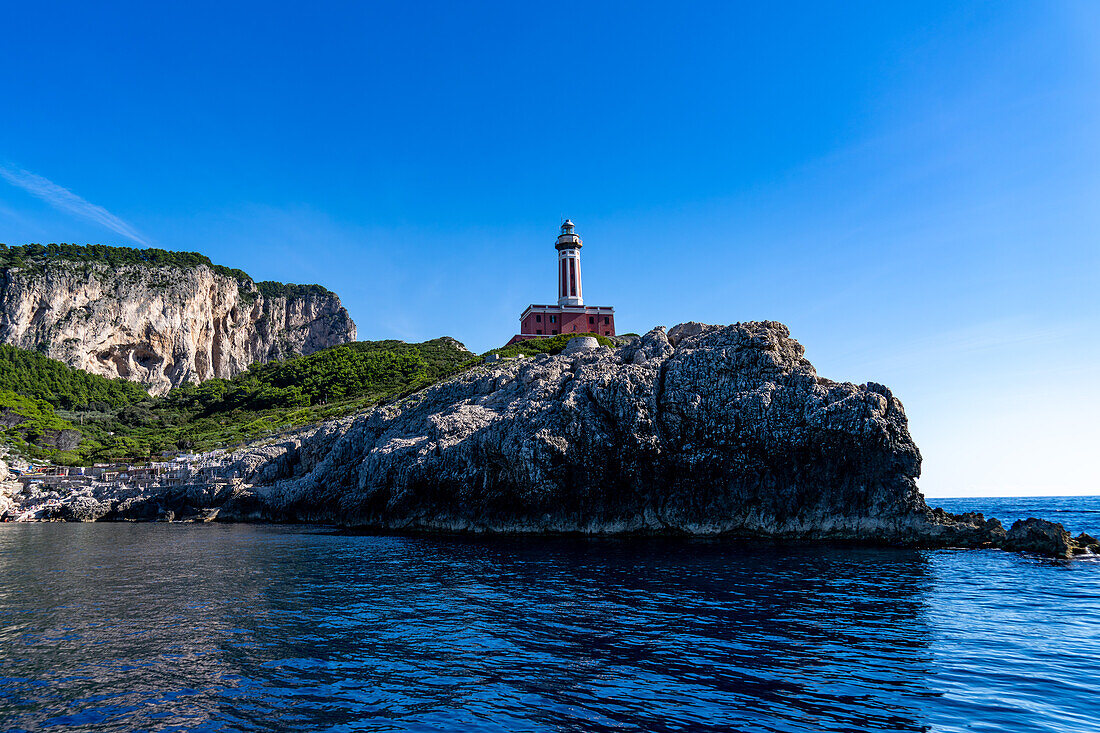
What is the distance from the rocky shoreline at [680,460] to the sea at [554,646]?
882 cm

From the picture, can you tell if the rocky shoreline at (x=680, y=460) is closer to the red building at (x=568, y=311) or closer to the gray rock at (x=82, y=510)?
the gray rock at (x=82, y=510)

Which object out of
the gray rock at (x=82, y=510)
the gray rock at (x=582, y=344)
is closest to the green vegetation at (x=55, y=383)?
the gray rock at (x=82, y=510)

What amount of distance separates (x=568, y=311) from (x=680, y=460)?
66.0 metres

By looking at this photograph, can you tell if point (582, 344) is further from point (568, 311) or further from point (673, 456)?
point (568, 311)

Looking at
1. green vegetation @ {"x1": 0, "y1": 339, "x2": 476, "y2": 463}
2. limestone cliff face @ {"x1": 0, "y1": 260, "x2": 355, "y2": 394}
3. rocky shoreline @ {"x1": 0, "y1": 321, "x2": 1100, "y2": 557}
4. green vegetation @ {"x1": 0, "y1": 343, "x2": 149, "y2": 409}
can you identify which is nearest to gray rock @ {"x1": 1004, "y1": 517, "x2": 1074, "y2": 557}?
rocky shoreline @ {"x1": 0, "y1": 321, "x2": 1100, "y2": 557}

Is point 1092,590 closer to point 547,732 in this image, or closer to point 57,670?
point 547,732

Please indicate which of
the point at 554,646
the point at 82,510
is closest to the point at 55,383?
the point at 82,510

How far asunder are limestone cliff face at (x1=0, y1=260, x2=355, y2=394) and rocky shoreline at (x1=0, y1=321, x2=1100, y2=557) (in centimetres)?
13569

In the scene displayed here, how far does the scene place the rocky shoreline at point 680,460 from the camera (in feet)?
127

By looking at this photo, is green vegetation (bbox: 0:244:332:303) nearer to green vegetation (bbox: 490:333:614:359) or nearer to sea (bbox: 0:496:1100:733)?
green vegetation (bbox: 490:333:614:359)

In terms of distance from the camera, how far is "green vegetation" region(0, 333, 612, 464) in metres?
93.8

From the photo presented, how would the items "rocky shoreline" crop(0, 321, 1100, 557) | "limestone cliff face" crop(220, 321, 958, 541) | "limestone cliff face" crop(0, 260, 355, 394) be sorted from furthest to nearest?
"limestone cliff face" crop(0, 260, 355, 394) < "limestone cliff face" crop(220, 321, 958, 541) < "rocky shoreline" crop(0, 321, 1100, 557)

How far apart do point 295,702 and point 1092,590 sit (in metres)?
28.7

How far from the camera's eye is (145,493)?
67.8 m
